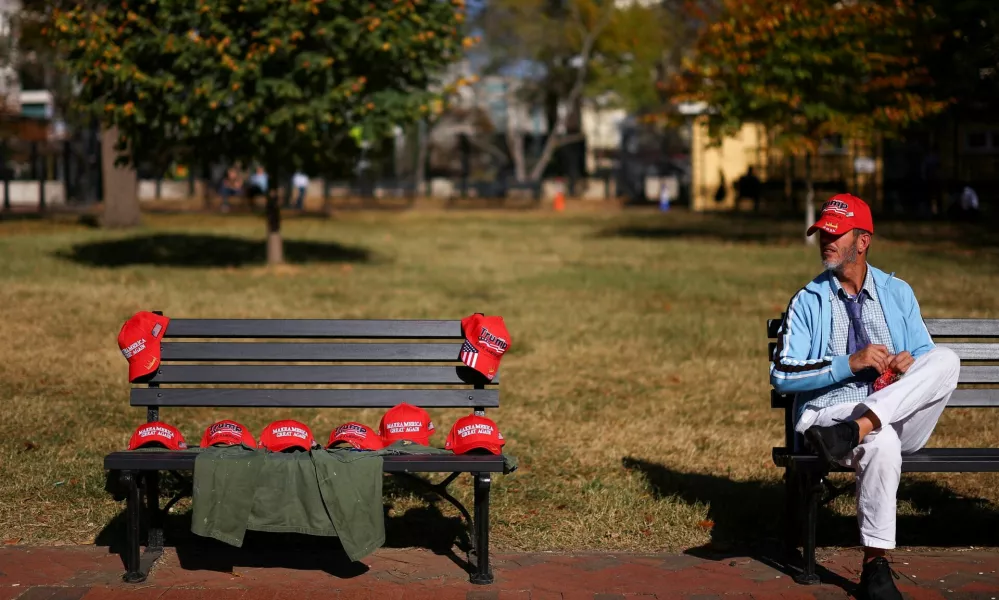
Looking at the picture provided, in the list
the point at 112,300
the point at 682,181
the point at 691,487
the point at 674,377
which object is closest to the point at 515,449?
the point at 691,487

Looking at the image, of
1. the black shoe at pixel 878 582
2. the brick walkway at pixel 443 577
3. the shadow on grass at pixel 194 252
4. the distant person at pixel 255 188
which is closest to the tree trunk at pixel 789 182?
the distant person at pixel 255 188

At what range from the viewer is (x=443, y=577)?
5.53 meters

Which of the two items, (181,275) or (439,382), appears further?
(181,275)

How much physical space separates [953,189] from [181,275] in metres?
24.6

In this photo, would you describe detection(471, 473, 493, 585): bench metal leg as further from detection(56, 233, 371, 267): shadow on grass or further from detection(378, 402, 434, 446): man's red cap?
detection(56, 233, 371, 267): shadow on grass

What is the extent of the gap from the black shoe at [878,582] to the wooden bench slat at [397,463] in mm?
1538

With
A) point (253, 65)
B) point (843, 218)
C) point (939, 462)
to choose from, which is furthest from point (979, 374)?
point (253, 65)

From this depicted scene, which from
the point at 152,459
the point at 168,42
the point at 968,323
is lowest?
the point at 152,459

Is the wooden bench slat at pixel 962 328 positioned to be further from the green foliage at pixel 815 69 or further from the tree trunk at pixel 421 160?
the tree trunk at pixel 421 160

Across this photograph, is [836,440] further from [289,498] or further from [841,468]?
[289,498]

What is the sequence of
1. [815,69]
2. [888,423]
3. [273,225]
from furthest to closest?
[815,69], [273,225], [888,423]

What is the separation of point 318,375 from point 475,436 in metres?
0.92

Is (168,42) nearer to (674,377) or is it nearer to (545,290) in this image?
(545,290)

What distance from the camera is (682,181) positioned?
55.8 m
